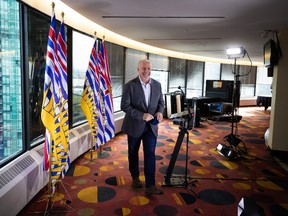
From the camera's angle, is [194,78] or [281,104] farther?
[194,78]

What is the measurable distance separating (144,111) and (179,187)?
42.4 inches

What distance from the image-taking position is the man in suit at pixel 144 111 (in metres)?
2.66

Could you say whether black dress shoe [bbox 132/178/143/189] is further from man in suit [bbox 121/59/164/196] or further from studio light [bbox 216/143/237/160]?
studio light [bbox 216/143/237/160]

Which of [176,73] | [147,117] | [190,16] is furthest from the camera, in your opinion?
[176,73]

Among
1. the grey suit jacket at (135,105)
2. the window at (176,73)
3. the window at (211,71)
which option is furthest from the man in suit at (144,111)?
the window at (211,71)

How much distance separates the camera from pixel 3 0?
7.96 ft

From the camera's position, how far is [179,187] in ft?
9.87

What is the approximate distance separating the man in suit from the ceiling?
3.26ft

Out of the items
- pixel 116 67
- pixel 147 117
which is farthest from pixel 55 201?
pixel 116 67

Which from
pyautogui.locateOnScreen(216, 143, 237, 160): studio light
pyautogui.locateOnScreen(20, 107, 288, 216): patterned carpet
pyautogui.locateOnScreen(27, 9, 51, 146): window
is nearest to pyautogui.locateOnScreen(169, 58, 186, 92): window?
pyautogui.locateOnScreen(20, 107, 288, 216): patterned carpet

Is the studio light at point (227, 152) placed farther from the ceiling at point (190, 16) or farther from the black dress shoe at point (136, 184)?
the ceiling at point (190, 16)

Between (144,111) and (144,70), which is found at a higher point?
(144,70)

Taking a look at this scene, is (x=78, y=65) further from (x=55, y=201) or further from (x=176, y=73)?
(x=176, y=73)

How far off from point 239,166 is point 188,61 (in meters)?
6.53
